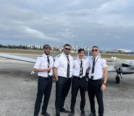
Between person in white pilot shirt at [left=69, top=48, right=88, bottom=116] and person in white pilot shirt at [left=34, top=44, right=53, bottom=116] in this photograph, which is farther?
person in white pilot shirt at [left=69, top=48, right=88, bottom=116]

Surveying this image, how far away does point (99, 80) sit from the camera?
4.48 meters

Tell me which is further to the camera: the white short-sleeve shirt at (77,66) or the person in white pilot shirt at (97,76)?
the white short-sleeve shirt at (77,66)

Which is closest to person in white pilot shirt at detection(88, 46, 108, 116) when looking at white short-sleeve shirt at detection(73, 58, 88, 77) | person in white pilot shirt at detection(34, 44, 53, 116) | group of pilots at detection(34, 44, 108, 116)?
group of pilots at detection(34, 44, 108, 116)

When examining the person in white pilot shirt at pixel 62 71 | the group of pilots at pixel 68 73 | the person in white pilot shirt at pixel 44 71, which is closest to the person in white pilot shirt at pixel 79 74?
the group of pilots at pixel 68 73

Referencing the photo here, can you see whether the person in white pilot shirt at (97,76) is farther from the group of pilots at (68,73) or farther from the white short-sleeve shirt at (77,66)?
the white short-sleeve shirt at (77,66)

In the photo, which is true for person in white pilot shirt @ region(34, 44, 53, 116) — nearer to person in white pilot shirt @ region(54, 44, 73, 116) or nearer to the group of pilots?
the group of pilots

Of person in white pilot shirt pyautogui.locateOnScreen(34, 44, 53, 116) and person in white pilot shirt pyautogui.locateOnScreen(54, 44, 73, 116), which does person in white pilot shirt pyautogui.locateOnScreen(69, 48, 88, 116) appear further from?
person in white pilot shirt pyautogui.locateOnScreen(34, 44, 53, 116)

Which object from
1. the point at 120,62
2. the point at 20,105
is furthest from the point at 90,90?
the point at 120,62

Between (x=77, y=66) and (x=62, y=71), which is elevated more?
(x=77, y=66)

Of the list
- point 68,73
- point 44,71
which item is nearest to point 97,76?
point 68,73

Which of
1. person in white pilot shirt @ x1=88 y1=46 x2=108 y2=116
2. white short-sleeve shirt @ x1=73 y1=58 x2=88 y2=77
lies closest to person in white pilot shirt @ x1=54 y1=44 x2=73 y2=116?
white short-sleeve shirt @ x1=73 y1=58 x2=88 y2=77

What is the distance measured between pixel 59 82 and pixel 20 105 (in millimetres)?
1889

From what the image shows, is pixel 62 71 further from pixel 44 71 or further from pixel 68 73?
pixel 44 71

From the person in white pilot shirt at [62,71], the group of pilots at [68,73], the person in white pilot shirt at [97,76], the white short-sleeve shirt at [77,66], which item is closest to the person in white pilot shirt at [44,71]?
the group of pilots at [68,73]
